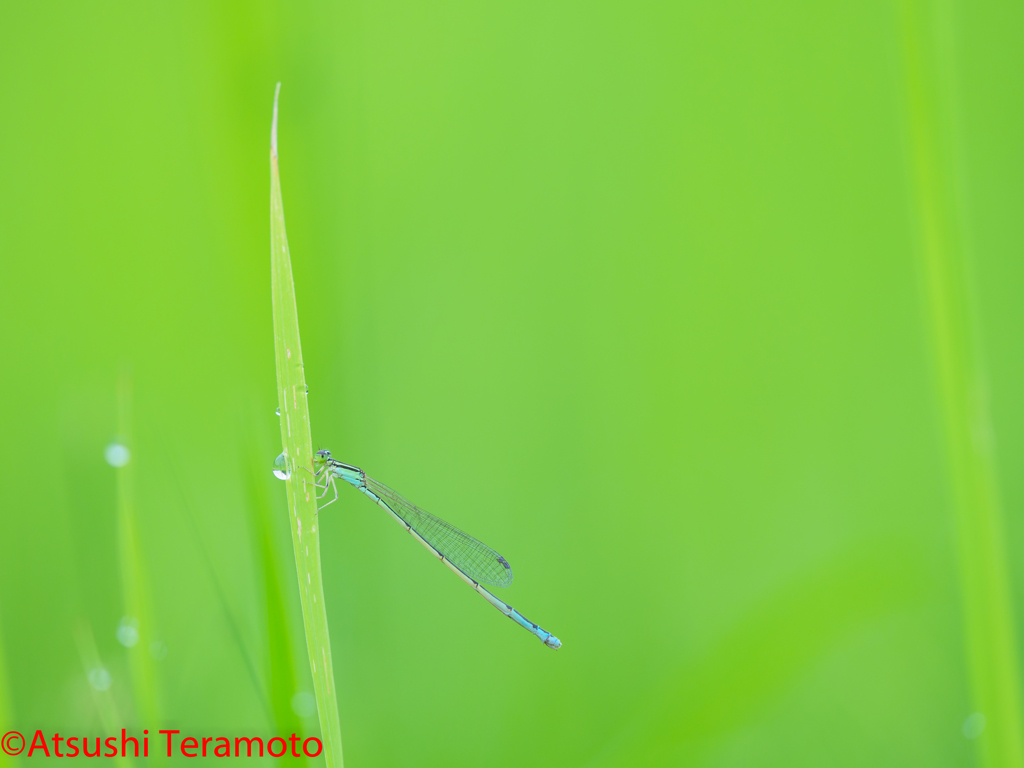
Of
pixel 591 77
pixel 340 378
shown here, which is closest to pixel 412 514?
pixel 340 378

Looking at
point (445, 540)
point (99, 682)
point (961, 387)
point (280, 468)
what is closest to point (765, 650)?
point (961, 387)

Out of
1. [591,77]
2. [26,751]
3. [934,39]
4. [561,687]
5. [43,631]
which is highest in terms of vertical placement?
[591,77]

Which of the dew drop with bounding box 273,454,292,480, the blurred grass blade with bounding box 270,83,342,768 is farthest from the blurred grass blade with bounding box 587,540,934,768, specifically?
the dew drop with bounding box 273,454,292,480

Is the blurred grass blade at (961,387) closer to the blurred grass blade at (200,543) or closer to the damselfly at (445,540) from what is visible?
the damselfly at (445,540)

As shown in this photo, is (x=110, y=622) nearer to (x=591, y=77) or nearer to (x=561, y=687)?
(x=561, y=687)

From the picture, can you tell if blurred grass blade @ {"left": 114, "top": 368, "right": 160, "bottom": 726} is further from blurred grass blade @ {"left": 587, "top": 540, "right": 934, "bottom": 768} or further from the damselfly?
blurred grass blade @ {"left": 587, "top": 540, "right": 934, "bottom": 768}

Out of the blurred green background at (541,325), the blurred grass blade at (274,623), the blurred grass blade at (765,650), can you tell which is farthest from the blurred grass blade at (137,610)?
the blurred grass blade at (765,650)
